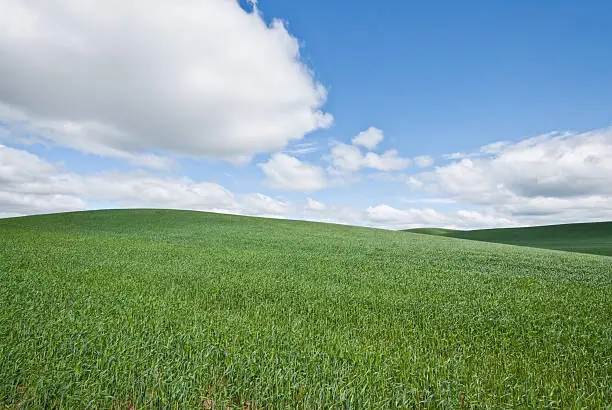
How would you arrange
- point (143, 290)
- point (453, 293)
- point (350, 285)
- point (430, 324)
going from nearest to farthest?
point (430, 324) < point (143, 290) < point (453, 293) < point (350, 285)

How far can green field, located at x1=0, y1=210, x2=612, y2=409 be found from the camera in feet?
16.5

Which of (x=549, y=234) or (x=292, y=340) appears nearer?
(x=292, y=340)

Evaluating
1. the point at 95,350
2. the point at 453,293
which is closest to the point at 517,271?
the point at 453,293

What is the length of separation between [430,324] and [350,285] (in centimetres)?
463

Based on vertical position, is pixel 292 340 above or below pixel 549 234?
below

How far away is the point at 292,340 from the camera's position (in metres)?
6.98

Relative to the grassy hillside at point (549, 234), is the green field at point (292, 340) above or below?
below

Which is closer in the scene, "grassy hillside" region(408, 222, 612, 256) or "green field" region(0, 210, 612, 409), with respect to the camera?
"green field" region(0, 210, 612, 409)

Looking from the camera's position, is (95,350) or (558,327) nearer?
(95,350)

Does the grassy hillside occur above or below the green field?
above

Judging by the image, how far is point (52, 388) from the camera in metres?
4.90

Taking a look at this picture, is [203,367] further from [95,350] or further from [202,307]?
[202,307]

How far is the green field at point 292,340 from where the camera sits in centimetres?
503

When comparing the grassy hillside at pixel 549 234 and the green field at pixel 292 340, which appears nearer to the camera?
the green field at pixel 292 340
